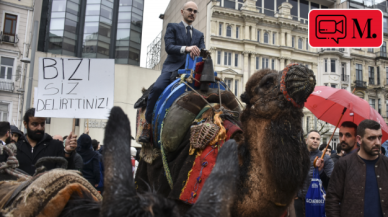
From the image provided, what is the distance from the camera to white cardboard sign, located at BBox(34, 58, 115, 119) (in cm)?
546

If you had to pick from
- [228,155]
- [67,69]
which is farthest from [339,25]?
[228,155]

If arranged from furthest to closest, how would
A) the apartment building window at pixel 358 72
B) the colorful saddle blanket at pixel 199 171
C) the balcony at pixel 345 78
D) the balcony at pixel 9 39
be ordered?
1. the apartment building window at pixel 358 72
2. the balcony at pixel 345 78
3. the balcony at pixel 9 39
4. the colorful saddle blanket at pixel 199 171

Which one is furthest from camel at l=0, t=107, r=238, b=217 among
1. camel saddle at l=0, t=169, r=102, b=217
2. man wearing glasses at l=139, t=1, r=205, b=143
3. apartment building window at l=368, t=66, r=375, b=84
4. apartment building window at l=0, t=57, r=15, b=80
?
apartment building window at l=368, t=66, r=375, b=84

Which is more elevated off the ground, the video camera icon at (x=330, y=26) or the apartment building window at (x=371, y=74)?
the apartment building window at (x=371, y=74)

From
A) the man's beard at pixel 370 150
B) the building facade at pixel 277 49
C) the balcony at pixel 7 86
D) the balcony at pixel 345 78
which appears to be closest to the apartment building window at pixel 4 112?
the balcony at pixel 7 86

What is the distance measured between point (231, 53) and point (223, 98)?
35027 mm

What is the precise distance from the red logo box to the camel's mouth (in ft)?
21.7

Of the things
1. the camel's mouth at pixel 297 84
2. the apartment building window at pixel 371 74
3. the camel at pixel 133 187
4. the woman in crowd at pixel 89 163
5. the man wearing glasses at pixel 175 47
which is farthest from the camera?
the apartment building window at pixel 371 74

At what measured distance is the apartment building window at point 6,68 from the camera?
91.2 ft

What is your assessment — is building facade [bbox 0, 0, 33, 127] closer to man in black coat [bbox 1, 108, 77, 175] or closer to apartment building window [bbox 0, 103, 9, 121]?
apartment building window [bbox 0, 103, 9, 121]

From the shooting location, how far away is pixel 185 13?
14.9 feet

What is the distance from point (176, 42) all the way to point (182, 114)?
1429 mm

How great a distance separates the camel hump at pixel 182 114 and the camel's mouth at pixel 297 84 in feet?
3.68

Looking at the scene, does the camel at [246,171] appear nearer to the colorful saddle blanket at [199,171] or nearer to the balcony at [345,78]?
the colorful saddle blanket at [199,171]
